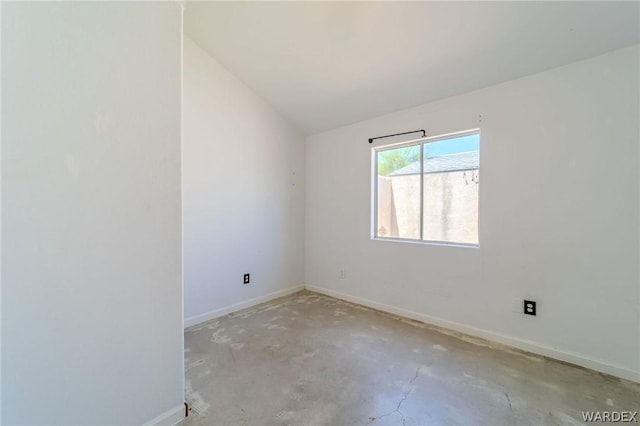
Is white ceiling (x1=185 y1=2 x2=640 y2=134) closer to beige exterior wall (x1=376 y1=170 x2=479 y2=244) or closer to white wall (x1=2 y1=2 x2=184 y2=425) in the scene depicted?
beige exterior wall (x1=376 y1=170 x2=479 y2=244)

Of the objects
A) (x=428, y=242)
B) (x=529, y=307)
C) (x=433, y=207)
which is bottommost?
(x=529, y=307)

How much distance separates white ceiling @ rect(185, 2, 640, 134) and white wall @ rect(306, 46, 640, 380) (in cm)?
21

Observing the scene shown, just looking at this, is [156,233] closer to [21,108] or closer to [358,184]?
[21,108]

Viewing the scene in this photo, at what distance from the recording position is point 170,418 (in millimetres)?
1502

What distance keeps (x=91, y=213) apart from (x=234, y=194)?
207cm

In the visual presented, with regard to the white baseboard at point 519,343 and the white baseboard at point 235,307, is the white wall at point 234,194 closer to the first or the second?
the white baseboard at point 235,307

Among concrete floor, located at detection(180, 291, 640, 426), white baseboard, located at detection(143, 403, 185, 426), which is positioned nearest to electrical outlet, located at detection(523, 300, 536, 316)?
concrete floor, located at detection(180, 291, 640, 426)

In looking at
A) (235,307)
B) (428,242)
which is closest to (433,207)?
(428,242)

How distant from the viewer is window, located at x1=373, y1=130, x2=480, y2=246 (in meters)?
2.75

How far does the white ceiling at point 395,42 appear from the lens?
6.23ft

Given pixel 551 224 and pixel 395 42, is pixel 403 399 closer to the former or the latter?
pixel 551 224

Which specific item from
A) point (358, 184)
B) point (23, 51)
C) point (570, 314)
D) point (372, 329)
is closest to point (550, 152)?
point (570, 314)

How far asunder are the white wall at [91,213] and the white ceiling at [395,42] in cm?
117

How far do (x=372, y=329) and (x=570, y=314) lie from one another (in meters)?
1.64
